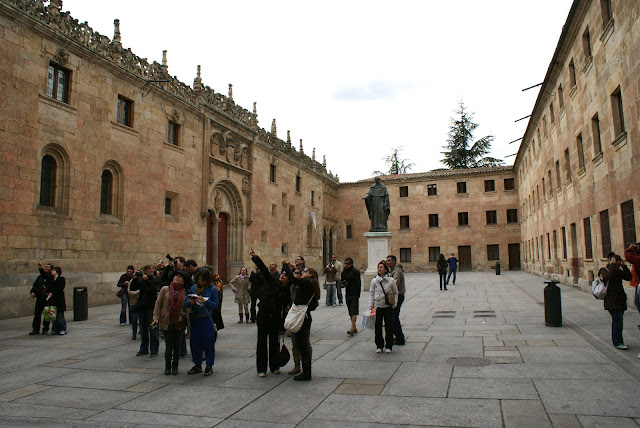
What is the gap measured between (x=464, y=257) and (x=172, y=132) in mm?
29667

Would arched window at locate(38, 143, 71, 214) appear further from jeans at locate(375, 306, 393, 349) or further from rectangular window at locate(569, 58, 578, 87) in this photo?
rectangular window at locate(569, 58, 578, 87)

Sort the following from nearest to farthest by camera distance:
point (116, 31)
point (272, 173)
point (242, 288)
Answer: point (242, 288)
point (116, 31)
point (272, 173)

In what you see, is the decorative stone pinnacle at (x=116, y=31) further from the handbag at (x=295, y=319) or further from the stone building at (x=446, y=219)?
the stone building at (x=446, y=219)

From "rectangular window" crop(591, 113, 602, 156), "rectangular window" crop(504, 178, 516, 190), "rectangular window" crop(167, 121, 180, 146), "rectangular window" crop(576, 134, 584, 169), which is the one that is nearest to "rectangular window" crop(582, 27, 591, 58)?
"rectangular window" crop(591, 113, 602, 156)

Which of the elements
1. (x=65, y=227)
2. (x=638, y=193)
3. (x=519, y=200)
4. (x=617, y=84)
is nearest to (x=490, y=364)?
(x=638, y=193)

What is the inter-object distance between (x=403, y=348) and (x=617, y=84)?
34.8ft

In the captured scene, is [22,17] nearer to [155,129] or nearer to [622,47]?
[155,129]

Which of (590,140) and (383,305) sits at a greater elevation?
(590,140)

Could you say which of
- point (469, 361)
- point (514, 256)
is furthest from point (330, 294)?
point (514, 256)

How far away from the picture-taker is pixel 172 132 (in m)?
21.0

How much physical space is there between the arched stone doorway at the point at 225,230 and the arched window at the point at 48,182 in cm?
872

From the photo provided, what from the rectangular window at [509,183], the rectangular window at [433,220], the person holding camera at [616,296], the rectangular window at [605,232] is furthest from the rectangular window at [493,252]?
the person holding camera at [616,296]

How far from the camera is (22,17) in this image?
1377 centimetres

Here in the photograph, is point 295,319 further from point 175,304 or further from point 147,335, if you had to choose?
point 147,335
